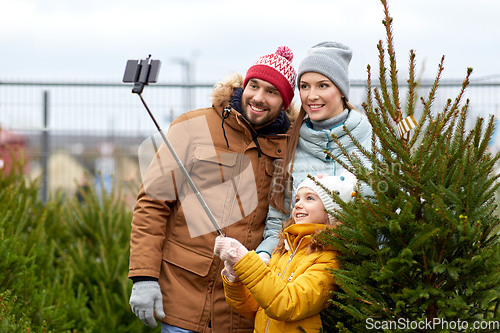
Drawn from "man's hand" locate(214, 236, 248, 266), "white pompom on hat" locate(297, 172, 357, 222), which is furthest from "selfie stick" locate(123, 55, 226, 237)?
"white pompom on hat" locate(297, 172, 357, 222)

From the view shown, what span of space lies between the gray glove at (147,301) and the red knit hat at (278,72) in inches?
49.4

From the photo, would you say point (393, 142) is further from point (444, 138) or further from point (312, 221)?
point (312, 221)

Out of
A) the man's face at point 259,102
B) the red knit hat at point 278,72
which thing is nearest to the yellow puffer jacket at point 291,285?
the man's face at point 259,102

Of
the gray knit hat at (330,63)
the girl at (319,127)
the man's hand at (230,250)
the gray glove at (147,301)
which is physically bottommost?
the gray glove at (147,301)

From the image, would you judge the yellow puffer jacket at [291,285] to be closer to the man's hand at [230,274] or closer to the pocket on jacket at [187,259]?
the man's hand at [230,274]

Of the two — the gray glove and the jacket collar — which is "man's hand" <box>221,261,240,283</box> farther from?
the gray glove

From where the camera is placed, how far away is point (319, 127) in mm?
2777

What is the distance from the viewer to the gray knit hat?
2.72 metres

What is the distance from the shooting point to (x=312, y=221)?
2441 mm

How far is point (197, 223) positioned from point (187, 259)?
0.67 feet

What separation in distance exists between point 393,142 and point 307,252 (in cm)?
66


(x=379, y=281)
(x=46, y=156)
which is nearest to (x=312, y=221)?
(x=379, y=281)

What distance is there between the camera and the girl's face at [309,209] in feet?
8.00

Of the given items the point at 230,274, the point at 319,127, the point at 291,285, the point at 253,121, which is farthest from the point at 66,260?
the point at 291,285
